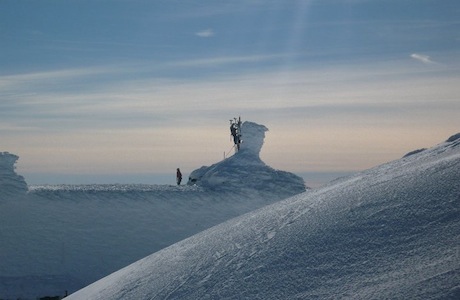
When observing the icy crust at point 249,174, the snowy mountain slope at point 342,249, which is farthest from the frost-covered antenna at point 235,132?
the snowy mountain slope at point 342,249

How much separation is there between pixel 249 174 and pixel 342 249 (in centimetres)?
2145

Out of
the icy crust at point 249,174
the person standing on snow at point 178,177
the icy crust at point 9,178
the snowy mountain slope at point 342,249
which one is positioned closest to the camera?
the snowy mountain slope at point 342,249

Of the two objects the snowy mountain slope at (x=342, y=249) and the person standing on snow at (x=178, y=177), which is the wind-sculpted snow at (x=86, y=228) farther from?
the snowy mountain slope at (x=342, y=249)

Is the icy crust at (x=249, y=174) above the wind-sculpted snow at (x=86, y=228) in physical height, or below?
above

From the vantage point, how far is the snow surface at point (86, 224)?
71.9 ft

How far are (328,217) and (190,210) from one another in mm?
18133

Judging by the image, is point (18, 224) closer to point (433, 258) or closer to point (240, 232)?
point (240, 232)

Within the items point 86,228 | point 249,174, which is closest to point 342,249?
point 86,228

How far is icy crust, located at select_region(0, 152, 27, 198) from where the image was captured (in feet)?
76.8

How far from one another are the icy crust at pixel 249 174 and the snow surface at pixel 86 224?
0.26 meters

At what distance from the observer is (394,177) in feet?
29.5

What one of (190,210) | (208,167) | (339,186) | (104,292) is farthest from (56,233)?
(339,186)

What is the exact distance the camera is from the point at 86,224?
77.9ft

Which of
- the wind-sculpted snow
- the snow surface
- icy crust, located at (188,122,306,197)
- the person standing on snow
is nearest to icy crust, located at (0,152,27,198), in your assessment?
the snow surface
